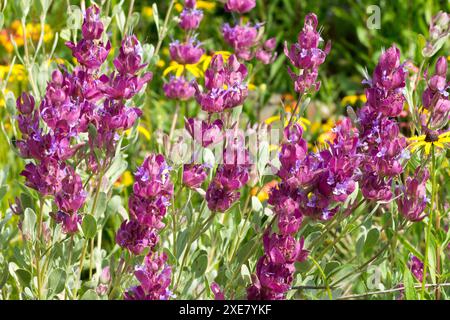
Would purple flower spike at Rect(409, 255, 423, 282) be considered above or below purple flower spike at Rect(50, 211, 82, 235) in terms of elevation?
below

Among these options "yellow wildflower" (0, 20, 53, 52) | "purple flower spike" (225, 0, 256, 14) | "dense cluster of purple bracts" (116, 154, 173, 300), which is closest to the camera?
"dense cluster of purple bracts" (116, 154, 173, 300)

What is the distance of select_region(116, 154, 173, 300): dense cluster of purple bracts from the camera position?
140cm

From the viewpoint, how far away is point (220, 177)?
4.91 ft

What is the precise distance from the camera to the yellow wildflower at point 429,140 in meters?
1.51

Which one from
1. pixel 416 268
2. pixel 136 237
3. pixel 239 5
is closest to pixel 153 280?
pixel 136 237

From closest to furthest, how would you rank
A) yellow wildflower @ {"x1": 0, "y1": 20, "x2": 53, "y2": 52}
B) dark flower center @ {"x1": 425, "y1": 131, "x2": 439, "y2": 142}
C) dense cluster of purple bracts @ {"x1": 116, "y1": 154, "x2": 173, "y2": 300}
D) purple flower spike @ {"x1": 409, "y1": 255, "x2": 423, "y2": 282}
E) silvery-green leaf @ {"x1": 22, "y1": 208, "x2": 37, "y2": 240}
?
1. dense cluster of purple bracts @ {"x1": 116, "y1": 154, "x2": 173, "y2": 300}
2. dark flower center @ {"x1": 425, "y1": 131, "x2": 439, "y2": 142}
3. silvery-green leaf @ {"x1": 22, "y1": 208, "x2": 37, "y2": 240}
4. purple flower spike @ {"x1": 409, "y1": 255, "x2": 423, "y2": 282}
5. yellow wildflower @ {"x1": 0, "y1": 20, "x2": 53, "y2": 52}

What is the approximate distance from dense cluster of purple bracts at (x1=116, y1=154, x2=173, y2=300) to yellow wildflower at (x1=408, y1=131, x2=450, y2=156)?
483 millimetres

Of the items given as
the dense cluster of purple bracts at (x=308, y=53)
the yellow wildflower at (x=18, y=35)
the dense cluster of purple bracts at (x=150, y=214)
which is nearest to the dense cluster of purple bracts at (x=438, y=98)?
the dense cluster of purple bracts at (x=308, y=53)

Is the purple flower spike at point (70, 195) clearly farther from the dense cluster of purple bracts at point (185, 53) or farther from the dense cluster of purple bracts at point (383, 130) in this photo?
the dense cluster of purple bracts at point (185, 53)

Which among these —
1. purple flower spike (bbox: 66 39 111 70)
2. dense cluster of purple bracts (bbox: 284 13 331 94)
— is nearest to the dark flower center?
dense cluster of purple bracts (bbox: 284 13 331 94)

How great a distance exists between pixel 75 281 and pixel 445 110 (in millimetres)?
843

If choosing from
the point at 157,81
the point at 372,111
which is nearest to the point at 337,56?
the point at 157,81

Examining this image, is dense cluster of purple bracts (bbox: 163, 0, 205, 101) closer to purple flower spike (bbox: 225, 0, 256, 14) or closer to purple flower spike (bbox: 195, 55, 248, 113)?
purple flower spike (bbox: 225, 0, 256, 14)

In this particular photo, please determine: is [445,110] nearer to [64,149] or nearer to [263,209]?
[263,209]
